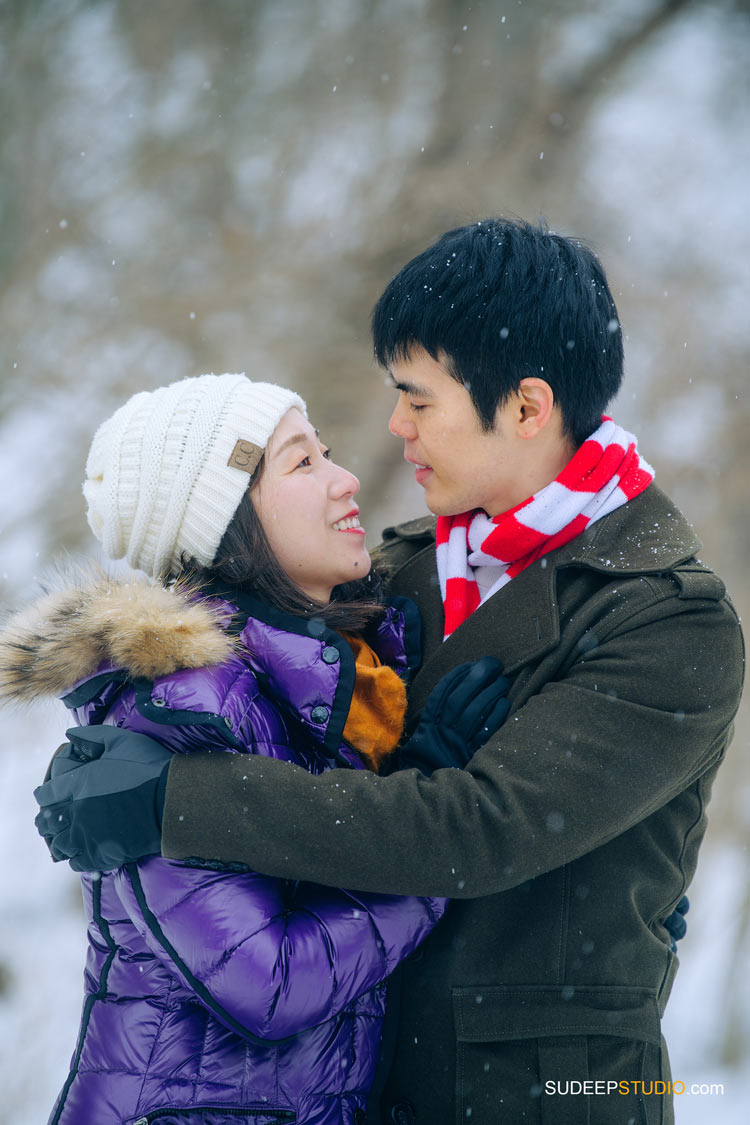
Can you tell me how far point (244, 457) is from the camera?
1.72 metres

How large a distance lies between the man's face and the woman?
20 centimetres

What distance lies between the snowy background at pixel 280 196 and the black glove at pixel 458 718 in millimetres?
2056

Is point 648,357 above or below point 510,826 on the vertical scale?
above

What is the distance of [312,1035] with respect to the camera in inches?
56.8

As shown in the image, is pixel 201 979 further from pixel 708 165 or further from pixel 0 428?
pixel 708 165

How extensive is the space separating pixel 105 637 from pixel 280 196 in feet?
8.37

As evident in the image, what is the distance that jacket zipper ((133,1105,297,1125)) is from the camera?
1.38m

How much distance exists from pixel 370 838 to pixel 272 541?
2.18ft

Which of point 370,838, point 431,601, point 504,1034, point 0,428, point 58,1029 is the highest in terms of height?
point 0,428

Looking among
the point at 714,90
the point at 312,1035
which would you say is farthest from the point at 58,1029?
the point at 714,90

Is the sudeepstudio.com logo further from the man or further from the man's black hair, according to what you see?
the man's black hair

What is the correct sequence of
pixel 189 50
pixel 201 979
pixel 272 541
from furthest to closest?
pixel 189 50 < pixel 272 541 < pixel 201 979

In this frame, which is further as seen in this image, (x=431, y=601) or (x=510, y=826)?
(x=431, y=601)

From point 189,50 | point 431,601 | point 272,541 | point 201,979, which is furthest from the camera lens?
point 189,50
